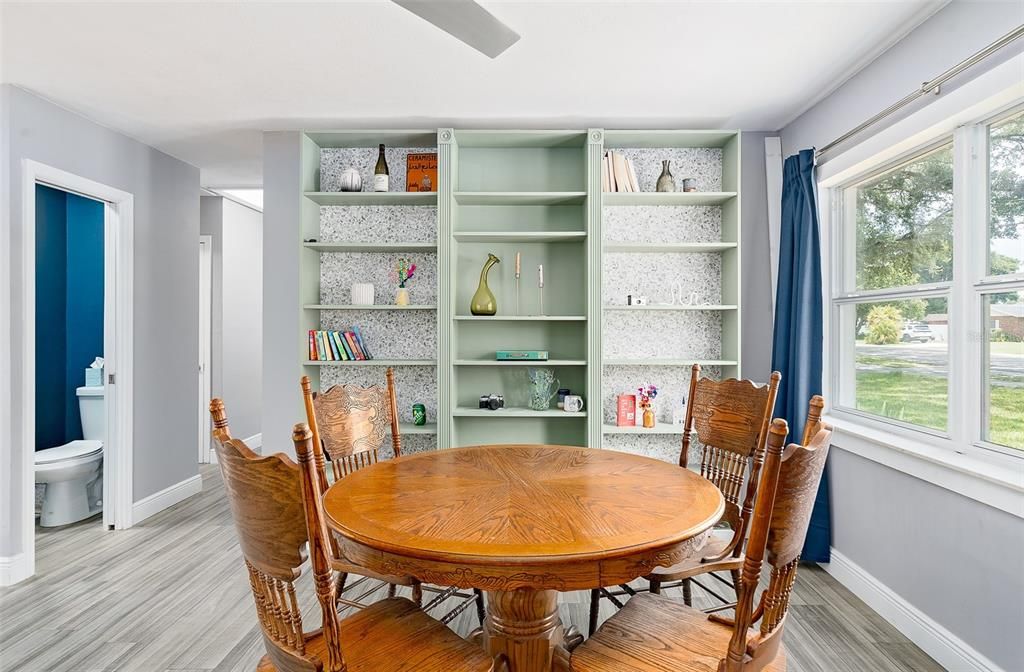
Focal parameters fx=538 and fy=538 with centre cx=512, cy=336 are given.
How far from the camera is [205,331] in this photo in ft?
17.4

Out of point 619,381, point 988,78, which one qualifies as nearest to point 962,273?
point 988,78

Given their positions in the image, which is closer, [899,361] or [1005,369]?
[1005,369]

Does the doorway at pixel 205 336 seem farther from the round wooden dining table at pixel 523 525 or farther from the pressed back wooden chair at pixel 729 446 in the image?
the pressed back wooden chair at pixel 729 446

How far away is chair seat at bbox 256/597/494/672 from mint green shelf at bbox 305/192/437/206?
2.46m

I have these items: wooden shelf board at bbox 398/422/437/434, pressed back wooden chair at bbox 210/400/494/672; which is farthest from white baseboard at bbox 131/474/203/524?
pressed back wooden chair at bbox 210/400/494/672

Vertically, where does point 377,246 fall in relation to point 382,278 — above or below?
above

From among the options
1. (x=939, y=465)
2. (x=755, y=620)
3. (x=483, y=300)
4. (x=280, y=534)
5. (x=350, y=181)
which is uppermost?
(x=350, y=181)

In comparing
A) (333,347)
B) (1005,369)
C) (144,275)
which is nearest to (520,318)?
(333,347)

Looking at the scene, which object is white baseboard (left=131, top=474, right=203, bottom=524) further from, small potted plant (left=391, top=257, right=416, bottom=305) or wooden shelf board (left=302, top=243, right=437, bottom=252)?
small potted plant (left=391, top=257, right=416, bottom=305)

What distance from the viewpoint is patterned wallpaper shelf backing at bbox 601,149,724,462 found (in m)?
3.61

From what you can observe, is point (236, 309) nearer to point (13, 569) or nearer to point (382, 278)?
point (382, 278)

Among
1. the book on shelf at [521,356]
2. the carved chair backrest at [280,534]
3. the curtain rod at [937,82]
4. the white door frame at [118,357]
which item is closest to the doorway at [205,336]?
the white door frame at [118,357]

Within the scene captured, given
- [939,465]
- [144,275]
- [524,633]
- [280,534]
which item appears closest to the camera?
[280,534]

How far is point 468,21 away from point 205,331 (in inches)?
180
